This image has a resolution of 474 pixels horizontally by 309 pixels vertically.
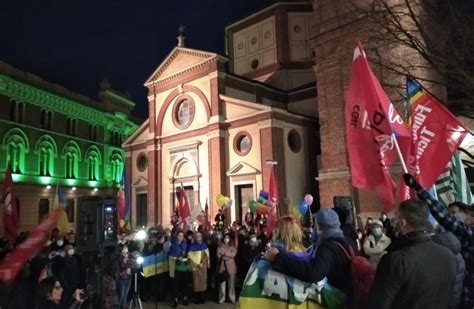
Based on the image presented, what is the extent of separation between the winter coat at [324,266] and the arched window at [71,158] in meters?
36.1

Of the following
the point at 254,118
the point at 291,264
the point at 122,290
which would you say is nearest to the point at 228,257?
the point at 122,290

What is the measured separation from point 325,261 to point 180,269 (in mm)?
7990

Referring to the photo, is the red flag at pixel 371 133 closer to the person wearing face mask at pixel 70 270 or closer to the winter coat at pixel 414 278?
the winter coat at pixel 414 278

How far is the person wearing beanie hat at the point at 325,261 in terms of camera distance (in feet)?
11.3

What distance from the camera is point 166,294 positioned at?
11.3 metres

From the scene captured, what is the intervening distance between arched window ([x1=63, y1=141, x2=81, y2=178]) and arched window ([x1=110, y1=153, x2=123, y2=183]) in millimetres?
5137

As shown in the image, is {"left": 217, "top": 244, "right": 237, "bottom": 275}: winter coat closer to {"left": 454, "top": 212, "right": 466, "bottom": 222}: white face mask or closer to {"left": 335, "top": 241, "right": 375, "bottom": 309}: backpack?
{"left": 454, "top": 212, "right": 466, "bottom": 222}: white face mask

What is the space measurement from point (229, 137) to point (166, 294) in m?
16.4

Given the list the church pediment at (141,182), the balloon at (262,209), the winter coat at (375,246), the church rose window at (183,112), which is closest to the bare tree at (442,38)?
the winter coat at (375,246)

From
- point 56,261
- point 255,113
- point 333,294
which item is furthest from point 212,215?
point 333,294

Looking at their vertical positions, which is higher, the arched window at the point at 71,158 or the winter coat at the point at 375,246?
the arched window at the point at 71,158

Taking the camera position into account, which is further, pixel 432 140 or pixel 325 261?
pixel 432 140

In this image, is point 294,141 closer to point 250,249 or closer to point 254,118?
point 254,118

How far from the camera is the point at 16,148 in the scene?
3131 cm
